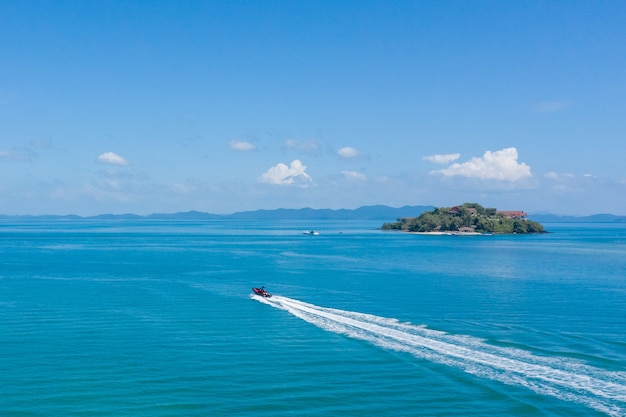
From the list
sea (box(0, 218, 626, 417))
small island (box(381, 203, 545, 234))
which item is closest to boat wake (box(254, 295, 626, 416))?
sea (box(0, 218, 626, 417))

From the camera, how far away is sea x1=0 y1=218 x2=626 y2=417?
22.2 m

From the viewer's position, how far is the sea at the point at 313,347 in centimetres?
2223

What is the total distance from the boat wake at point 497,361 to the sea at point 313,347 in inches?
3.4

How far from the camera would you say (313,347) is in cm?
3038

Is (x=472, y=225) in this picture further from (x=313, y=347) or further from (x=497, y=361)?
(x=497, y=361)

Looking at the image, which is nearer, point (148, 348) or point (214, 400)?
point (214, 400)

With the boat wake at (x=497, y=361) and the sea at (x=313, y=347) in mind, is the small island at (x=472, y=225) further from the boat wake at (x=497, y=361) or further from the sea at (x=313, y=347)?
the boat wake at (x=497, y=361)

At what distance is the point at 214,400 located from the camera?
2253 centimetres

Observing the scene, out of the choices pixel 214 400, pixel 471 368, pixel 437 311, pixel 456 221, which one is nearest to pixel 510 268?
pixel 437 311

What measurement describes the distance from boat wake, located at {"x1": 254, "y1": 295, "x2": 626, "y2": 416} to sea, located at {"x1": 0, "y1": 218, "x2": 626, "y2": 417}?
87 mm

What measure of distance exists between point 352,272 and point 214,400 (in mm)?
45465

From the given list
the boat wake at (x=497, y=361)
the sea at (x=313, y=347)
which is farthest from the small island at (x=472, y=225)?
the boat wake at (x=497, y=361)

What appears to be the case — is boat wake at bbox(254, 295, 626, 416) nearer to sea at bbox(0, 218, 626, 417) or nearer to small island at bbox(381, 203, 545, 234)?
sea at bbox(0, 218, 626, 417)

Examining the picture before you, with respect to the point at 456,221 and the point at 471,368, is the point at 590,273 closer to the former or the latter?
the point at 471,368
